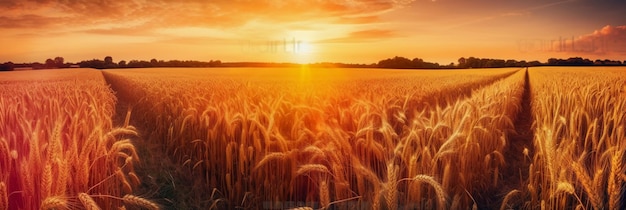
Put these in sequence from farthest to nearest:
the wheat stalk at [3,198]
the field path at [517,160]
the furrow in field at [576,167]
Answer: the field path at [517,160], the furrow in field at [576,167], the wheat stalk at [3,198]

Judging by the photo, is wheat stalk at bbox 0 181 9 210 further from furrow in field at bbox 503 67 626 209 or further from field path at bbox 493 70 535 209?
field path at bbox 493 70 535 209

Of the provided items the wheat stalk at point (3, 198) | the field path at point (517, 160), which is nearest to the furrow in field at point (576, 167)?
the field path at point (517, 160)

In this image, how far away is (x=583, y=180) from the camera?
270 cm

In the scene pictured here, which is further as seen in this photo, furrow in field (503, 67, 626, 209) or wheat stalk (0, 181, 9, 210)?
furrow in field (503, 67, 626, 209)

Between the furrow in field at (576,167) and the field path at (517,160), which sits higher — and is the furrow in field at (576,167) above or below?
above

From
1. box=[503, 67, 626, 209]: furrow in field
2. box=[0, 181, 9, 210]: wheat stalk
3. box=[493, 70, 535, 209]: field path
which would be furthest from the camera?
box=[493, 70, 535, 209]: field path

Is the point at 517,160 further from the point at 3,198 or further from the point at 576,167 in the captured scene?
the point at 3,198

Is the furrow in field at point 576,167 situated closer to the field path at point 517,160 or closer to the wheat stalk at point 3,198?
the field path at point 517,160

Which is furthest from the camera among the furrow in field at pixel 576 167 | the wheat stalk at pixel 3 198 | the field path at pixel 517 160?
the field path at pixel 517 160

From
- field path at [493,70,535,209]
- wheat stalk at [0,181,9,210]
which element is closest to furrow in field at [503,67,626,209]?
field path at [493,70,535,209]

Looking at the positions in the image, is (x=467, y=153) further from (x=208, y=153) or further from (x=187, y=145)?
(x=187, y=145)

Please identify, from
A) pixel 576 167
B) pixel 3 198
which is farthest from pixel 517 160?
pixel 3 198

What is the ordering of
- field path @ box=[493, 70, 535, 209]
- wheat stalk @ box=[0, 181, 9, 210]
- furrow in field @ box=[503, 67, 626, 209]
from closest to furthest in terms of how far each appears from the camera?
1. wheat stalk @ box=[0, 181, 9, 210]
2. furrow in field @ box=[503, 67, 626, 209]
3. field path @ box=[493, 70, 535, 209]

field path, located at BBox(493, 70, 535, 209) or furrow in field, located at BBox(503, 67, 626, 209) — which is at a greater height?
furrow in field, located at BBox(503, 67, 626, 209)
